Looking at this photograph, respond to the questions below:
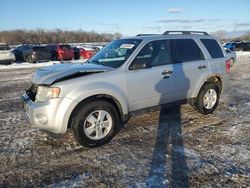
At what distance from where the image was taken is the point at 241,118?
643cm

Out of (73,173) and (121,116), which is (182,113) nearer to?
(121,116)

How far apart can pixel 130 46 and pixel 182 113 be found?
2.28 meters

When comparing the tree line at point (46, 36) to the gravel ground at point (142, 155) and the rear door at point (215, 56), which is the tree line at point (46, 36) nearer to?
the rear door at point (215, 56)

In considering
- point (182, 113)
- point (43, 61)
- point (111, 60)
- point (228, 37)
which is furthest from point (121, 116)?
point (228, 37)

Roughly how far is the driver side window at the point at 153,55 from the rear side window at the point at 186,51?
0.82 ft

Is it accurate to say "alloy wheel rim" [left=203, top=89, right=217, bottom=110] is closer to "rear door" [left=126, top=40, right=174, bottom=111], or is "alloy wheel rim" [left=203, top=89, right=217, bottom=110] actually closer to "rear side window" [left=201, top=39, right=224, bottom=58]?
"rear side window" [left=201, top=39, right=224, bottom=58]

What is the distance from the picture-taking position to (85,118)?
15.3 feet

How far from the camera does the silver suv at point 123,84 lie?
4535 mm

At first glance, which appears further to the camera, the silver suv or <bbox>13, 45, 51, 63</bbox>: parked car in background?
<bbox>13, 45, 51, 63</bbox>: parked car in background

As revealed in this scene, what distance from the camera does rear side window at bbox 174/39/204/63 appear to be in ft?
19.5

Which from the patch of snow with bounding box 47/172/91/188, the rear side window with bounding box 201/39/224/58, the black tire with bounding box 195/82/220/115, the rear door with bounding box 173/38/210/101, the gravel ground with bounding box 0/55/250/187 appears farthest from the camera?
the rear side window with bounding box 201/39/224/58

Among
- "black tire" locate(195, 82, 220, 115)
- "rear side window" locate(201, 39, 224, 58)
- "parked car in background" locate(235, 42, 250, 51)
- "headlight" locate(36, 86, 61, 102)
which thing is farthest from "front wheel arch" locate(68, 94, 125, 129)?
"parked car in background" locate(235, 42, 250, 51)

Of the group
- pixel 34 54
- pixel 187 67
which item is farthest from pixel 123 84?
pixel 34 54

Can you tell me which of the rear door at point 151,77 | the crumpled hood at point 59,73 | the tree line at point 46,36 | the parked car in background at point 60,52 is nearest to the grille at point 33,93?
the crumpled hood at point 59,73
